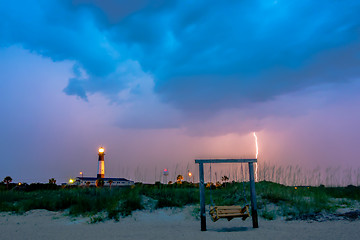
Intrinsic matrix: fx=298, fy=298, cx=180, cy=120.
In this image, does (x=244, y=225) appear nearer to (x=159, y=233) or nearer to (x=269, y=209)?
(x=269, y=209)

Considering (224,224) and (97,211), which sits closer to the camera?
(224,224)

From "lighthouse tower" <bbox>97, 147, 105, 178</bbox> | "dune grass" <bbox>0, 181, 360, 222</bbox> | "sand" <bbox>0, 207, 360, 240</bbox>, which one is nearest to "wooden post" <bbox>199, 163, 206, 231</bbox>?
"sand" <bbox>0, 207, 360, 240</bbox>

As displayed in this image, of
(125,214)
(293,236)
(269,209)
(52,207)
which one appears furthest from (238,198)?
(52,207)

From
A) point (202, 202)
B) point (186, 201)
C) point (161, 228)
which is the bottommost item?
point (161, 228)

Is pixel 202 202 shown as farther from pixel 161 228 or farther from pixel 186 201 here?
pixel 186 201

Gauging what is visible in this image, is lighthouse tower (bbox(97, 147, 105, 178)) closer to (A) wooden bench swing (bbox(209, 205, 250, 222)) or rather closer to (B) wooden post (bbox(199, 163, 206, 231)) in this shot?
(B) wooden post (bbox(199, 163, 206, 231))

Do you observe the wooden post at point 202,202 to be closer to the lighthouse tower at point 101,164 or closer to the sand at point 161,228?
the sand at point 161,228

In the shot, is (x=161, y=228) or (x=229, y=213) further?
(x=161, y=228)

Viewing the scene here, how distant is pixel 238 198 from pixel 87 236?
323 inches

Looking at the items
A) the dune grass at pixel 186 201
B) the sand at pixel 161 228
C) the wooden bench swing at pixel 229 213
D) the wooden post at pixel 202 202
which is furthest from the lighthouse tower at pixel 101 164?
the wooden bench swing at pixel 229 213

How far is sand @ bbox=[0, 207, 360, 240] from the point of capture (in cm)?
876

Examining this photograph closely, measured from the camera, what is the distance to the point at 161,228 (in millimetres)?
10633

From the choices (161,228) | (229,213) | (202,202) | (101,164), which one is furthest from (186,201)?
(101,164)

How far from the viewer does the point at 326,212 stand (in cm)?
1194
